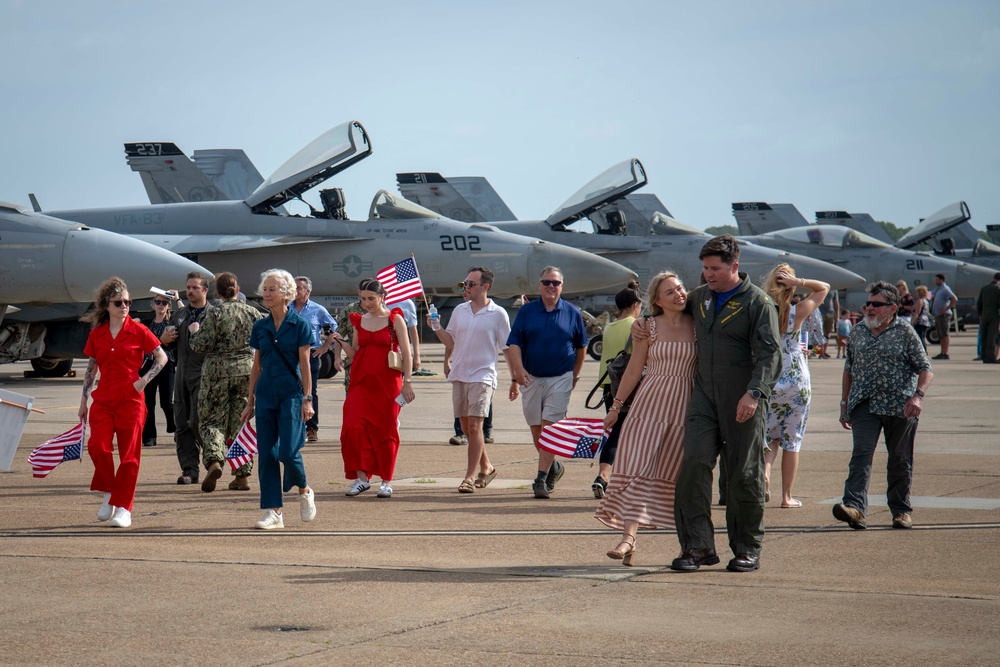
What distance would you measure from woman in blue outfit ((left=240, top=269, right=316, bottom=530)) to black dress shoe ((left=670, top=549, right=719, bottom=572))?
2.63m

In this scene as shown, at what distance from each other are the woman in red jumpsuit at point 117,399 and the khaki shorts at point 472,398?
2478mm

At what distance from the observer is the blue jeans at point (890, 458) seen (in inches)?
283

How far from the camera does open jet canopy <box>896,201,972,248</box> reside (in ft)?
141

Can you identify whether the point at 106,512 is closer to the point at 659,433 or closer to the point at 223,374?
the point at 223,374

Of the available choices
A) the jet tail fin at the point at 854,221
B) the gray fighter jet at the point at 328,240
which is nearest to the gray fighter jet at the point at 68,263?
the gray fighter jet at the point at 328,240

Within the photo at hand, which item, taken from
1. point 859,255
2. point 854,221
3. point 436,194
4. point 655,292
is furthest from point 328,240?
point 854,221

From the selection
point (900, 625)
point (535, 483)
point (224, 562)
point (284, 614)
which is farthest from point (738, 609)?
point (535, 483)

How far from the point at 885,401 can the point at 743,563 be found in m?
1.98

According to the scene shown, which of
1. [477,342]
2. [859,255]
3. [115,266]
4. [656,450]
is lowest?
[656,450]

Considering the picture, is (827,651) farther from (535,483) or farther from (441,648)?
(535,483)

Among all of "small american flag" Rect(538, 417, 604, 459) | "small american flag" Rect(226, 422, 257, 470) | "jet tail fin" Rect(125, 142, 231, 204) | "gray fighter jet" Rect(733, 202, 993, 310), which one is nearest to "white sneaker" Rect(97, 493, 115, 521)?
"small american flag" Rect(226, 422, 257, 470)

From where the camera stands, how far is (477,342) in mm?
9398

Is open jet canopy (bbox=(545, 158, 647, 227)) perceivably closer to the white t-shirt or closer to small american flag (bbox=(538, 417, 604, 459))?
the white t-shirt

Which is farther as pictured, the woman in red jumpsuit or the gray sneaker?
the gray sneaker
